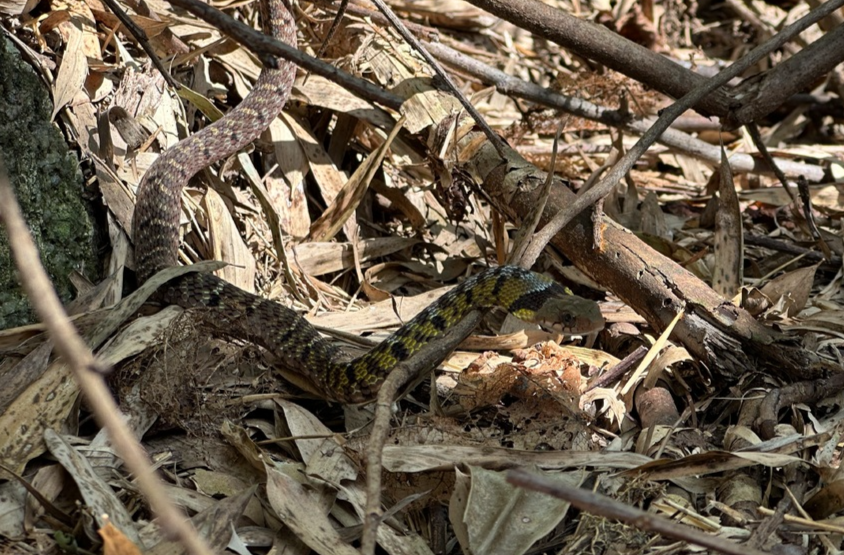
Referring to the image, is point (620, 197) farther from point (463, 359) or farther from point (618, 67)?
point (463, 359)

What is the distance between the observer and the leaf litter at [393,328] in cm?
367

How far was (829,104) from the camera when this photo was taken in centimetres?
849

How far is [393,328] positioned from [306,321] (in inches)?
25.8

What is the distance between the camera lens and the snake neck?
5.30 meters

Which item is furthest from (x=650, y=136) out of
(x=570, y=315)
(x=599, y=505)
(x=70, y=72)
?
(x=70, y=72)

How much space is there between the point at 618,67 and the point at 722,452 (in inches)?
116

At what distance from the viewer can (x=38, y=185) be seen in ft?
15.8

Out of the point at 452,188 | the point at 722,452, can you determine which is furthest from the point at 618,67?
the point at 722,452

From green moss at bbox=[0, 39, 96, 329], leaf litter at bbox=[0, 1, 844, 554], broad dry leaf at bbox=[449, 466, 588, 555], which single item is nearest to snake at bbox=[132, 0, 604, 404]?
leaf litter at bbox=[0, 1, 844, 554]

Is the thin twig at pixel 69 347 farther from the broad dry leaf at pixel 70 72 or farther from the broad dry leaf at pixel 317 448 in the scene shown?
the broad dry leaf at pixel 70 72

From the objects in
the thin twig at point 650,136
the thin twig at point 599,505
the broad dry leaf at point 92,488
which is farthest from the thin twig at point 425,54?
the broad dry leaf at point 92,488

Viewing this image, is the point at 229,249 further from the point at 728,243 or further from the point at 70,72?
the point at 728,243

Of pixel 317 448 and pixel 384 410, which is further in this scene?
pixel 317 448

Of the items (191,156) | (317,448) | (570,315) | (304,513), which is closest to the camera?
(304,513)
